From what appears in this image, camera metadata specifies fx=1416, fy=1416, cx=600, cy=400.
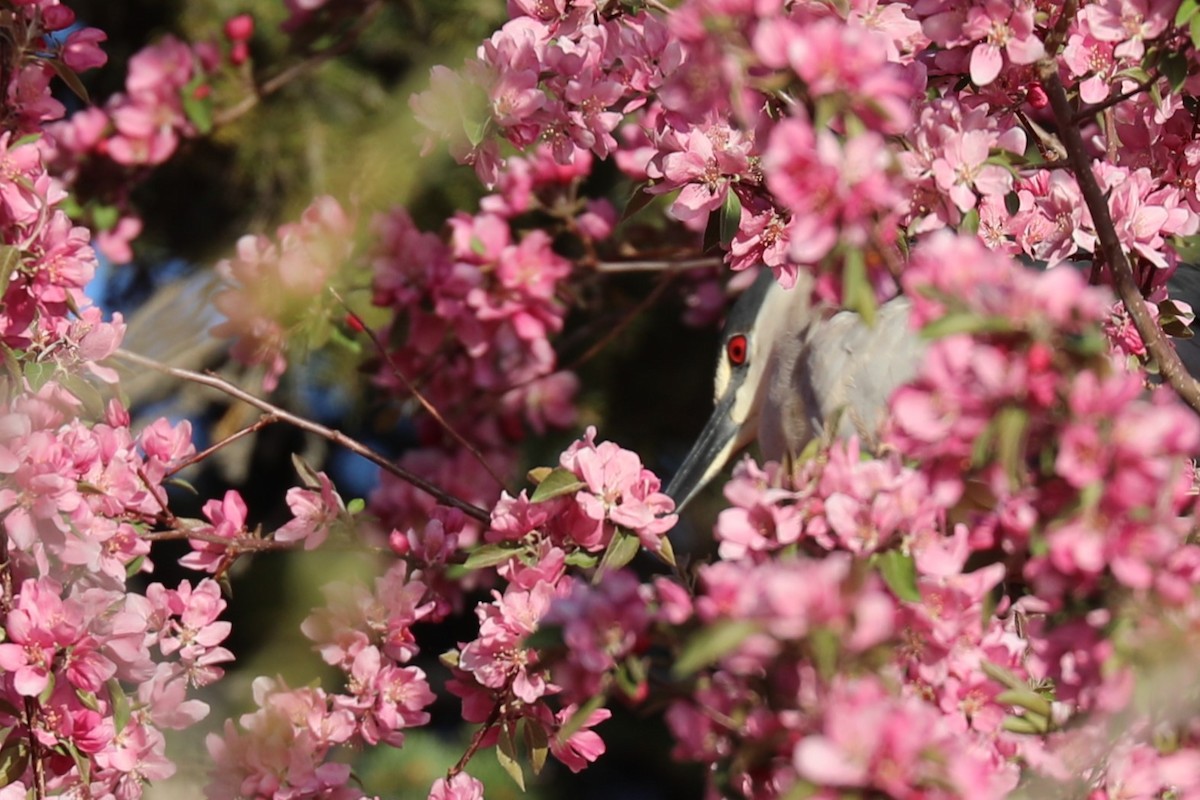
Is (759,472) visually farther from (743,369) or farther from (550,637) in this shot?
(743,369)

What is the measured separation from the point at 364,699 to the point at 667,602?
1.63 feet

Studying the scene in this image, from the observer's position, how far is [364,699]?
1239mm

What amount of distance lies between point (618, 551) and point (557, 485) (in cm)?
7

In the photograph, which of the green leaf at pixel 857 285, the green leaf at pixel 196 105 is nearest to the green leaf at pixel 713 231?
the green leaf at pixel 857 285

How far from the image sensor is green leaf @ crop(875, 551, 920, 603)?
784mm

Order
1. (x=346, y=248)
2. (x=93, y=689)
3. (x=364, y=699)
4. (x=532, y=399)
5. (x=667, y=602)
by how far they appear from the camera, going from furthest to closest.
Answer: (x=532, y=399)
(x=346, y=248)
(x=364, y=699)
(x=93, y=689)
(x=667, y=602)

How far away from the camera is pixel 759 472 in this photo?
2.83 ft

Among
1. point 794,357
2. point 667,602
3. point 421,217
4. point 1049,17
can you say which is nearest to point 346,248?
point 421,217

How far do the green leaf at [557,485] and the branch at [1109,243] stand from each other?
17.5 inches

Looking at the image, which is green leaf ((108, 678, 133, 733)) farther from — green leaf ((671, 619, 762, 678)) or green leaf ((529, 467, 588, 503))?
green leaf ((671, 619, 762, 678))

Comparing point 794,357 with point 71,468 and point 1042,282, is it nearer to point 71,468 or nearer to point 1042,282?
point 71,468

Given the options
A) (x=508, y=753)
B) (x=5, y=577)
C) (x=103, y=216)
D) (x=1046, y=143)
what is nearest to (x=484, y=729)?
(x=508, y=753)

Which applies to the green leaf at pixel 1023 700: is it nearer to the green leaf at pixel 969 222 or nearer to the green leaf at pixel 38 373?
the green leaf at pixel 969 222

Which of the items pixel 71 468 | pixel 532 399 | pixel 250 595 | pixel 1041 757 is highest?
pixel 1041 757
